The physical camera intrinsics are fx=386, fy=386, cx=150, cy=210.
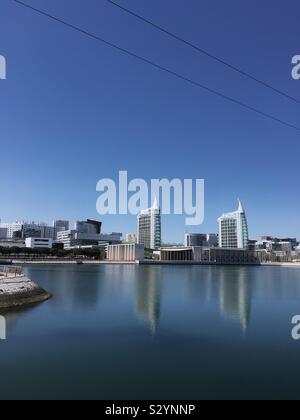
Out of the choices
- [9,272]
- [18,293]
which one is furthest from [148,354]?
[9,272]

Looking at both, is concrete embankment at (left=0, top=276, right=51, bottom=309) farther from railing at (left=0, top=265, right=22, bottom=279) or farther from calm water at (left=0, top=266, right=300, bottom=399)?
railing at (left=0, top=265, right=22, bottom=279)

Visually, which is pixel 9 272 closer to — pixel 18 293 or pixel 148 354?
pixel 18 293

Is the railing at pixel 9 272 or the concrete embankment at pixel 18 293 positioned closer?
the concrete embankment at pixel 18 293

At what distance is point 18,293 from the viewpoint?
3456 cm

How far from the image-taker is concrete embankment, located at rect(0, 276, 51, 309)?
31944 mm

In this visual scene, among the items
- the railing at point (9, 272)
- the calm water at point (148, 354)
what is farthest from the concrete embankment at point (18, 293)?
the railing at point (9, 272)

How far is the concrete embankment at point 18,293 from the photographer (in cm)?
3194

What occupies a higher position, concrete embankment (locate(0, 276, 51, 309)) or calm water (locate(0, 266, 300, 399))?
concrete embankment (locate(0, 276, 51, 309))

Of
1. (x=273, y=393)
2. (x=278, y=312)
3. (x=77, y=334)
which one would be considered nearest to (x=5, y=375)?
(x=77, y=334)

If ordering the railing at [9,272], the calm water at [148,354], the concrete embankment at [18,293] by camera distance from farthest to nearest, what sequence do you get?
the railing at [9,272], the concrete embankment at [18,293], the calm water at [148,354]

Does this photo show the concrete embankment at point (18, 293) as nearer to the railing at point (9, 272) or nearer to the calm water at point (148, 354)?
the calm water at point (148, 354)

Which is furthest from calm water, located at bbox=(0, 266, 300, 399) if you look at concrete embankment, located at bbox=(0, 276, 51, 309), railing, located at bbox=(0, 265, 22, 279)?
railing, located at bbox=(0, 265, 22, 279)

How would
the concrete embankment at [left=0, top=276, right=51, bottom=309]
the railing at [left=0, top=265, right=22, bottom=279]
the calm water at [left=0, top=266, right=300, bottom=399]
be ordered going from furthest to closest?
the railing at [left=0, top=265, right=22, bottom=279] → the concrete embankment at [left=0, top=276, right=51, bottom=309] → the calm water at [left=0, top=266, right=300, bottom=399]

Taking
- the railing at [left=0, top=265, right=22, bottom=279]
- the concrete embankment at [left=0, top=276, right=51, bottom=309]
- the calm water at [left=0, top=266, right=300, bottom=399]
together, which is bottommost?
the calm water at [left=0, top=266, right=300, bottom=399]
